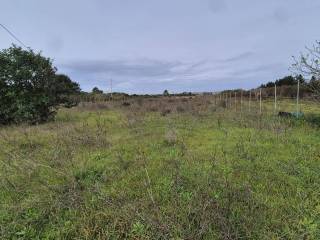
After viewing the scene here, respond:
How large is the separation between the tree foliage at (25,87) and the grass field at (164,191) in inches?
243

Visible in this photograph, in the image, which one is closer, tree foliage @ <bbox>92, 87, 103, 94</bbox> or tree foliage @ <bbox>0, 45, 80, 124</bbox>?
tree foliage @ <bbox>0, 45, 80, 124</bbox>

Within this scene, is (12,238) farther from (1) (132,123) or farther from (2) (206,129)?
(1) (132,123)

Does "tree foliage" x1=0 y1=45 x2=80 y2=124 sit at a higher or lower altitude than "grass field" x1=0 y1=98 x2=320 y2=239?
higher

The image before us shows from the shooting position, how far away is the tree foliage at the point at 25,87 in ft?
45.5

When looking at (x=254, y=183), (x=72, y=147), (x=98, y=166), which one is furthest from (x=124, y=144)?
(x=254, y=183)

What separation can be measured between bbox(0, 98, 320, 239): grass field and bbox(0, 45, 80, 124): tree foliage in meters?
6.17

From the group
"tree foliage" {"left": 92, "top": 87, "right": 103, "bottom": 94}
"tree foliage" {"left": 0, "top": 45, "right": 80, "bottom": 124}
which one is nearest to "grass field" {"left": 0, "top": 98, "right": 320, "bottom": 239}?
"tree foliage" {"left": 0, "top": 45, "right": 80, "bottom": 124}

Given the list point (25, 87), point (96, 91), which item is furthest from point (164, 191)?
point (96, 91)

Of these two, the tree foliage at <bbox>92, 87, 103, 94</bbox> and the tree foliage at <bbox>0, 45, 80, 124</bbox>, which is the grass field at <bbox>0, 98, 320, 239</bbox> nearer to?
the tree foliage at <bbox>0, 45, 80, 124</bbox>

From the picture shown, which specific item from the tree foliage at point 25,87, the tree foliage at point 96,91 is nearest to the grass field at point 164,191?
the tree foliage at point 25,87

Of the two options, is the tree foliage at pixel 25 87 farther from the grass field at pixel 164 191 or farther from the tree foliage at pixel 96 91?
the tree foliage at pixel 96 91

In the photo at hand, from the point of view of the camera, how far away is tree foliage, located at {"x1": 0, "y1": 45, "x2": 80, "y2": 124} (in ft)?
45.5

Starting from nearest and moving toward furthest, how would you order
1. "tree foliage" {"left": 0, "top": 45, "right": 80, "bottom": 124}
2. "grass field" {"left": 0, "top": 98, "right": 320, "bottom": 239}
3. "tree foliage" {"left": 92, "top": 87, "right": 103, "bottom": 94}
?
1. "grass field" {"left": 0, "top": 98, "right": 320, "bottom": 239}
2. "tree foliage" {"left": 0, "top": 45, "right": 80, "bottom": 124}
3. "tree foliage" {"left": 92, "top": 87, "right": 103, "bottom": 94}

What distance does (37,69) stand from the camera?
47.6 ft
